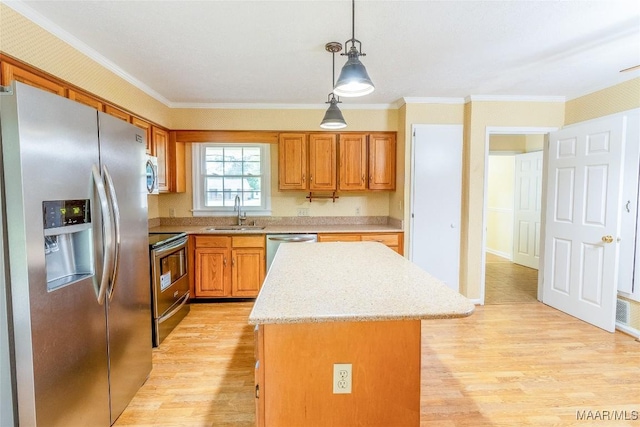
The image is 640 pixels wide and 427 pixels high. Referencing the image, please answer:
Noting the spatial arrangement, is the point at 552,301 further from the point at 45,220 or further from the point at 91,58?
the point at 91,58

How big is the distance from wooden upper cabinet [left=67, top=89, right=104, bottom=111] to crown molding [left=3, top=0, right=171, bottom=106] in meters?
0.32

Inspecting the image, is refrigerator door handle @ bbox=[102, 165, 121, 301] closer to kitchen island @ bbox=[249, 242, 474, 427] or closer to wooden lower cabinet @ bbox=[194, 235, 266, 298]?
kitchen island @ bbox=[249, 242, 474, 427]

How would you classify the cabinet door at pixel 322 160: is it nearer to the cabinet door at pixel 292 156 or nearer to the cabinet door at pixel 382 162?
the cabinet door at pixel 292 156

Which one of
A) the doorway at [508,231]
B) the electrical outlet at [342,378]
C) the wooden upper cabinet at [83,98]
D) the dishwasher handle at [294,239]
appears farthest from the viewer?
the doorway at [508,231]

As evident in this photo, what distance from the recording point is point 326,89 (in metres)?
3.48

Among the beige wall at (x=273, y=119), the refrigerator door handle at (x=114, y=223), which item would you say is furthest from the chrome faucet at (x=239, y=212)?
the refrigerator door handle at (x=114, y=223)

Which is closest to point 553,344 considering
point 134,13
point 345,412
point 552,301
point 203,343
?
point 552,301

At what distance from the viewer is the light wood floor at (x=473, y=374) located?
6.30ft

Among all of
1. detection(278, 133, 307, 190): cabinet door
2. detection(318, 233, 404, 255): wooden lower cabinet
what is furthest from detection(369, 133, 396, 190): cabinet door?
detection(278, 133, 307, 190): cabinet door

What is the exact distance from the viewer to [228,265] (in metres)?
3.80

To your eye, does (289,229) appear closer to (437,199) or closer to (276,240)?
(276,240)

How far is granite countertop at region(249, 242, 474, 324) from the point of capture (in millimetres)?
1177

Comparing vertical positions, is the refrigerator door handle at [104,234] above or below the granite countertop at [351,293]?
above

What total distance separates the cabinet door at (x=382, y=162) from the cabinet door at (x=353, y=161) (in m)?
0.10
